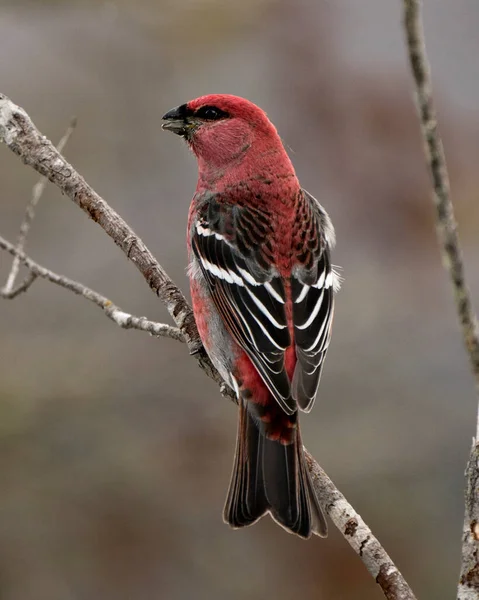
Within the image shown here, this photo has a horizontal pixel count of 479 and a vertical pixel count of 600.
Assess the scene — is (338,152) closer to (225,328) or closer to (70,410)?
(70,410)

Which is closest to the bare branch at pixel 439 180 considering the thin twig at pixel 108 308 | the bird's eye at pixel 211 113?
the thin twig at pixel 108 308

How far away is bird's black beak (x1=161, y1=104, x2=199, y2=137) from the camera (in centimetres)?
437

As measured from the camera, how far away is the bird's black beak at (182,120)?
4371 millimetres

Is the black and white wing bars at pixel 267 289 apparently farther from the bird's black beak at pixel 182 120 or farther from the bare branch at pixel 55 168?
the bird's black beak at pixel 182 120

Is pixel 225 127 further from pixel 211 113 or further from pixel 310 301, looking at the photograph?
pixel 310 301

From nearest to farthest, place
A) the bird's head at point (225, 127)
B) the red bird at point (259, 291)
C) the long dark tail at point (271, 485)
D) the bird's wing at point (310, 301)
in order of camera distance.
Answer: the long dark tail at point (271, 485), the red bird at point (259, 291), the bird's wing at point (310, 301), the bird's head at point (225, 127)

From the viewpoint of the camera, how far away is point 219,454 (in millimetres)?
6234

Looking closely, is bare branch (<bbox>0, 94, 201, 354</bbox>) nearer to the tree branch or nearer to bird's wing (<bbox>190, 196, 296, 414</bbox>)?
the tree branch

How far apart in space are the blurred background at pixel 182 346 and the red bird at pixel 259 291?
2387 mm

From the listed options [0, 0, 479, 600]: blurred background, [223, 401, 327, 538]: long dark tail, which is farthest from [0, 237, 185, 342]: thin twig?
[0, 0, 479, 600]: blurred background

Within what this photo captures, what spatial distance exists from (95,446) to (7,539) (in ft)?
2.92

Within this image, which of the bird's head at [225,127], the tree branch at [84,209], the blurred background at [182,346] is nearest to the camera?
the tree branch at [84,209]

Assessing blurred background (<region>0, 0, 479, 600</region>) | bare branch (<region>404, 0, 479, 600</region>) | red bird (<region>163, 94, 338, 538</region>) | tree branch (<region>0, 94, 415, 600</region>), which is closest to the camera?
bare branch (<region>404, 0, 479, 600</region>)

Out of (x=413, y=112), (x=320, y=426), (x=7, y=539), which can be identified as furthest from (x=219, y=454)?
(x=413, y=112)
